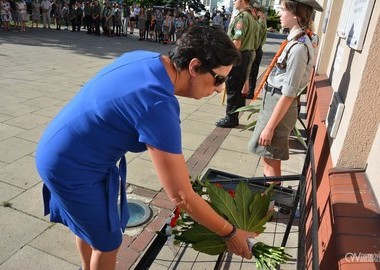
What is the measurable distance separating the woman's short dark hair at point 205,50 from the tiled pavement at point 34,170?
1635mm

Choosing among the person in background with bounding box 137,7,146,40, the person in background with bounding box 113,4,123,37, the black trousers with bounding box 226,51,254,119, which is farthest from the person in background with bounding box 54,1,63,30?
the black trousers with bounding box 226,51,254,119

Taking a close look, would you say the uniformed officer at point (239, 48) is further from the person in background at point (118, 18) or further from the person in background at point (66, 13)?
the person in background at point (66, 13)

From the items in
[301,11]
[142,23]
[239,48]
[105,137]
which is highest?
[301,11]

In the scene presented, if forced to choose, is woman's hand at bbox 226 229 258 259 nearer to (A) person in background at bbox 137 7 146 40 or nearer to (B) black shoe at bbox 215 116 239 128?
(B) black shoe at bbox 215 116 239 128

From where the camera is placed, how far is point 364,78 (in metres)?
2.02

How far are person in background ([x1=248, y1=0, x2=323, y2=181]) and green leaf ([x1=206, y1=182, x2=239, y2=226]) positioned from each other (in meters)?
0.86

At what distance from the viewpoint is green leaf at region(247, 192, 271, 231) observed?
1.90 metres

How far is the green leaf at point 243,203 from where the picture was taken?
1.90 m

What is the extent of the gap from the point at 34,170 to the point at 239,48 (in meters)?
3.41

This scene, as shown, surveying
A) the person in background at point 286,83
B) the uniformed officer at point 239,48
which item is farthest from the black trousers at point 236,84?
the person in background at point 286,83

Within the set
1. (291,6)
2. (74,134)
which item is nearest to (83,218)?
(74,134)

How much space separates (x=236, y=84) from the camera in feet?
18.1

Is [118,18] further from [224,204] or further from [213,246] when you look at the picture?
[213,246]

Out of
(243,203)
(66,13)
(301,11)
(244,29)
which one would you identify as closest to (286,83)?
(301,11)
